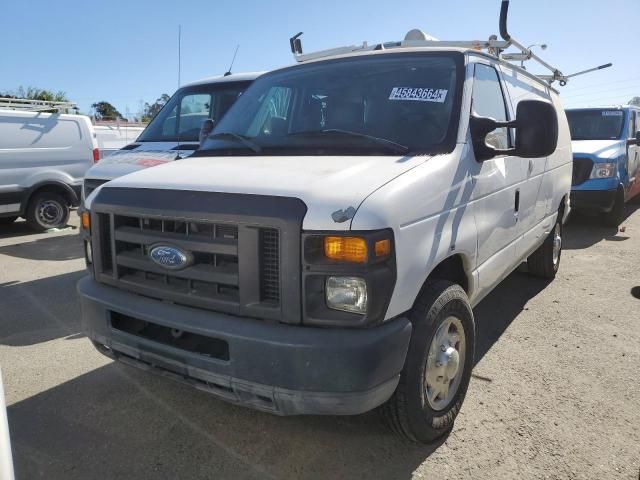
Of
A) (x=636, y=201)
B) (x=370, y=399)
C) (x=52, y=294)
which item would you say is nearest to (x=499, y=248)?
(x=370, y=399)

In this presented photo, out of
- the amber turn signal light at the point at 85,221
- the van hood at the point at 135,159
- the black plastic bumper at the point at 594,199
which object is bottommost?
the black plastic bumper at the point at 594,199

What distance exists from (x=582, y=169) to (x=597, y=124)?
1649 mm

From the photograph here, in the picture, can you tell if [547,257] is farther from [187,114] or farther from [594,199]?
[187,114]

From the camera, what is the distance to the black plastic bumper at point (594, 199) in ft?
27.1

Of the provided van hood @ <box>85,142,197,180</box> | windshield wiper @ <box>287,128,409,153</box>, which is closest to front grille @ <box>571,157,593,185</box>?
van hood @ <box>85,142,197,180</box>

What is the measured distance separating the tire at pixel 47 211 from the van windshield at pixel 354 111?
670 cm

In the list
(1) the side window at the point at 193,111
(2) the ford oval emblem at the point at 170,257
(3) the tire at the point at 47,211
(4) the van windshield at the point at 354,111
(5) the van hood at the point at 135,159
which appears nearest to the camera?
(2) the ford oval emblem at the point at 170,257

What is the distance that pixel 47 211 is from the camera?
919 centimetres

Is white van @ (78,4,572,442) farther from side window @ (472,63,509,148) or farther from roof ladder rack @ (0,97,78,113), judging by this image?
roof ladder rack @ (0,97,78,113)

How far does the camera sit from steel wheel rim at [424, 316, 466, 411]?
2738mm

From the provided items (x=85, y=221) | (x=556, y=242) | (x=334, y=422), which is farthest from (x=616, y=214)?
(x=85, y=221)

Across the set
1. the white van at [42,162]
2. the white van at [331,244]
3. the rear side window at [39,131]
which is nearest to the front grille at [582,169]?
the white van at [331,244]

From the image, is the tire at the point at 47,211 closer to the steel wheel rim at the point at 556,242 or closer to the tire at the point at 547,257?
the tire at the point at 547,257

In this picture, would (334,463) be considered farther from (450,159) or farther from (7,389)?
(7,389)
